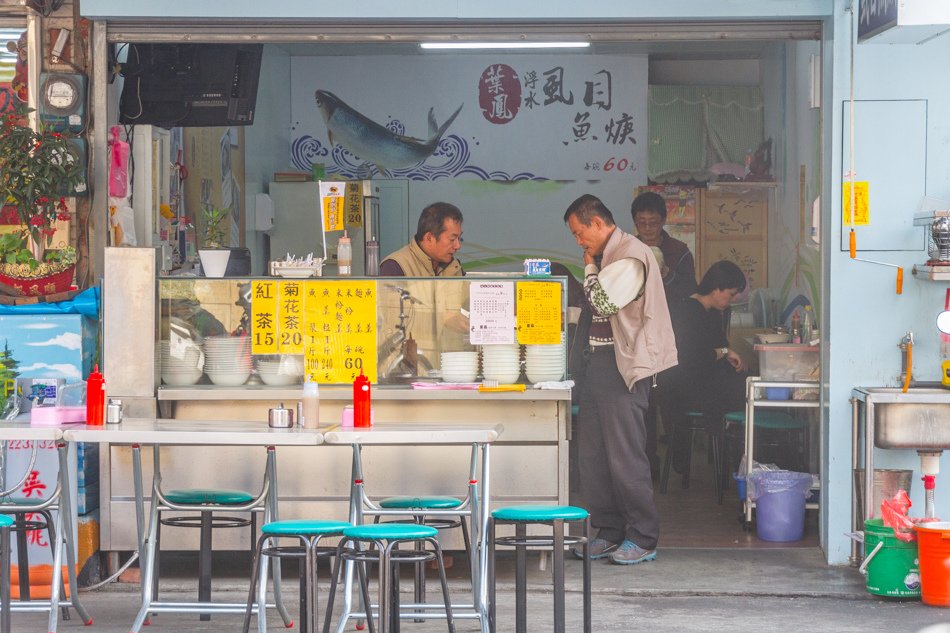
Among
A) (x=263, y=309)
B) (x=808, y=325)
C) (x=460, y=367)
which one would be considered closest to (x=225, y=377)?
(x=263, y=309)

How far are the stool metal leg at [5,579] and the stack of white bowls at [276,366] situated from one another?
1722mm

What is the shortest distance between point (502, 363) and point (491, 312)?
10.5 inches

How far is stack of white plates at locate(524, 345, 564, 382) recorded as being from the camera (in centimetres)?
635

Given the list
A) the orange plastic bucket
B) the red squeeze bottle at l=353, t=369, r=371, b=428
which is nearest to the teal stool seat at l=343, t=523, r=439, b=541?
the red squeeze bottle at l=353, t=369, r=371, b=428

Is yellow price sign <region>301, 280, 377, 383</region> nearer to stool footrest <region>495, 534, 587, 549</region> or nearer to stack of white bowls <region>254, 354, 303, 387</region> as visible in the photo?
stack of white bowls <region>254, 354, 303, 387</region>

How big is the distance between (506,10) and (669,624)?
3136 mm

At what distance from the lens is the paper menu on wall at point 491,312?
637cm

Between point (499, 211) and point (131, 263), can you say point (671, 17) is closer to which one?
point (131, 263)

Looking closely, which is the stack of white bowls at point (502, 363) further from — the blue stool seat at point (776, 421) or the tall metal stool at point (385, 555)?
the blue stool seat at point (776, 421)

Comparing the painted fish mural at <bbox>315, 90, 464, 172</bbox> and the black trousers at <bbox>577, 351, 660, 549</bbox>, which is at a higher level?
the painted fish mural at <bbox>315, 90, 464, 172</bbox>


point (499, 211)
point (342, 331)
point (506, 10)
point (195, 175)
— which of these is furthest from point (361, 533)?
point (499, 211)

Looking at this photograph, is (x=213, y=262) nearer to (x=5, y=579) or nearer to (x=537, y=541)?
(x=5, y=579)

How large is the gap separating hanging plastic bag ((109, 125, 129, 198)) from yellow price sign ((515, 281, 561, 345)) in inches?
86.0

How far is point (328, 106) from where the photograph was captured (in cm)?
Answer: 1150
